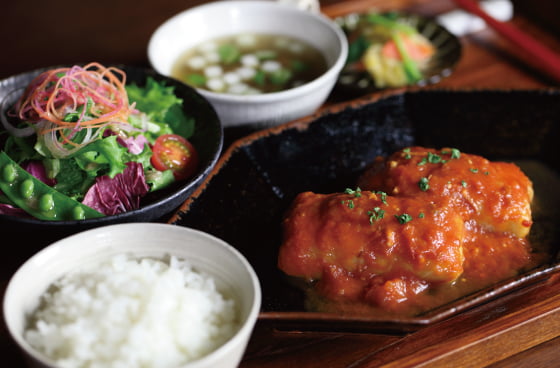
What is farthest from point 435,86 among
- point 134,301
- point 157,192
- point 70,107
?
point 134,301

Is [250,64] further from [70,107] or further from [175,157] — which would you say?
[70,107]

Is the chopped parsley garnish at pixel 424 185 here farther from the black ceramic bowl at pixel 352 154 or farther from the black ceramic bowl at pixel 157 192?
the black ceramic bowl at pixel 157 192

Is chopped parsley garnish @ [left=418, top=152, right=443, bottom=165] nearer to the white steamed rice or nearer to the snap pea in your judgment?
the white steamed rice

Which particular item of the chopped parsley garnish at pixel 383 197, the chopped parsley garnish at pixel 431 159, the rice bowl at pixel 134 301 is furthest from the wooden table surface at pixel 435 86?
the chopped parsley garnish at pixel 431 159

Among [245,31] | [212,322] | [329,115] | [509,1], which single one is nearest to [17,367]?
[212,322]

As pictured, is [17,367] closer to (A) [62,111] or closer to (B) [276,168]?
(A) [62,111]

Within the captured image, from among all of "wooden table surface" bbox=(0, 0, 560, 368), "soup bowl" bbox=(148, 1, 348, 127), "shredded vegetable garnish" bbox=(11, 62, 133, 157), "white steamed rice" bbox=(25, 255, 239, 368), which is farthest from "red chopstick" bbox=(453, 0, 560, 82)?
"white steamed rice" bbox=(25, 255, 239, 368)
